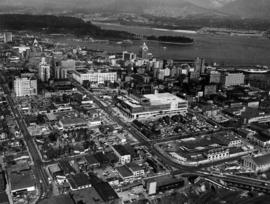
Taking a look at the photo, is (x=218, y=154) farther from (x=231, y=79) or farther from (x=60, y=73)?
(x=60, y=73)

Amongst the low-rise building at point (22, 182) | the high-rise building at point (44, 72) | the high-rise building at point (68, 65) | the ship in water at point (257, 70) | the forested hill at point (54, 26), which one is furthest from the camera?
the forested hill at point (54, 26)

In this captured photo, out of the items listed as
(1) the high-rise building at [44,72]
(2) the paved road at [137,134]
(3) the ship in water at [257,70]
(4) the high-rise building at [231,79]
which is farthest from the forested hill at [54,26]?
(2) the paved road at [137,134]

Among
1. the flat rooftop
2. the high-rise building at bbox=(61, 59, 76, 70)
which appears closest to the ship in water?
the flat rooftop

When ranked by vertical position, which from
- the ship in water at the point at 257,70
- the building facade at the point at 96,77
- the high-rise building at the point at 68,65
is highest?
the high-rise building at the point at 68,65

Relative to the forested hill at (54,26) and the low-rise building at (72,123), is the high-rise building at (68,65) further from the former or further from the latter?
the forested hill at (54,26)

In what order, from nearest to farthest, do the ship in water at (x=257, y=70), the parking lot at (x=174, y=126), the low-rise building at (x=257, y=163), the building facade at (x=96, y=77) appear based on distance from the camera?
the low-rise building at (x=257, y=163)
the parking lot at (x=174, y=126)
the building facade at (x=96, y=77)
the ship in water at (x=257, y=70)

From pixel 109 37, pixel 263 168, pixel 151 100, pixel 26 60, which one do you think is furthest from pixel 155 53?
pixel 263 168

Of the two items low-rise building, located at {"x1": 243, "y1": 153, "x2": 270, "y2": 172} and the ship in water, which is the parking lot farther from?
the ship in water
